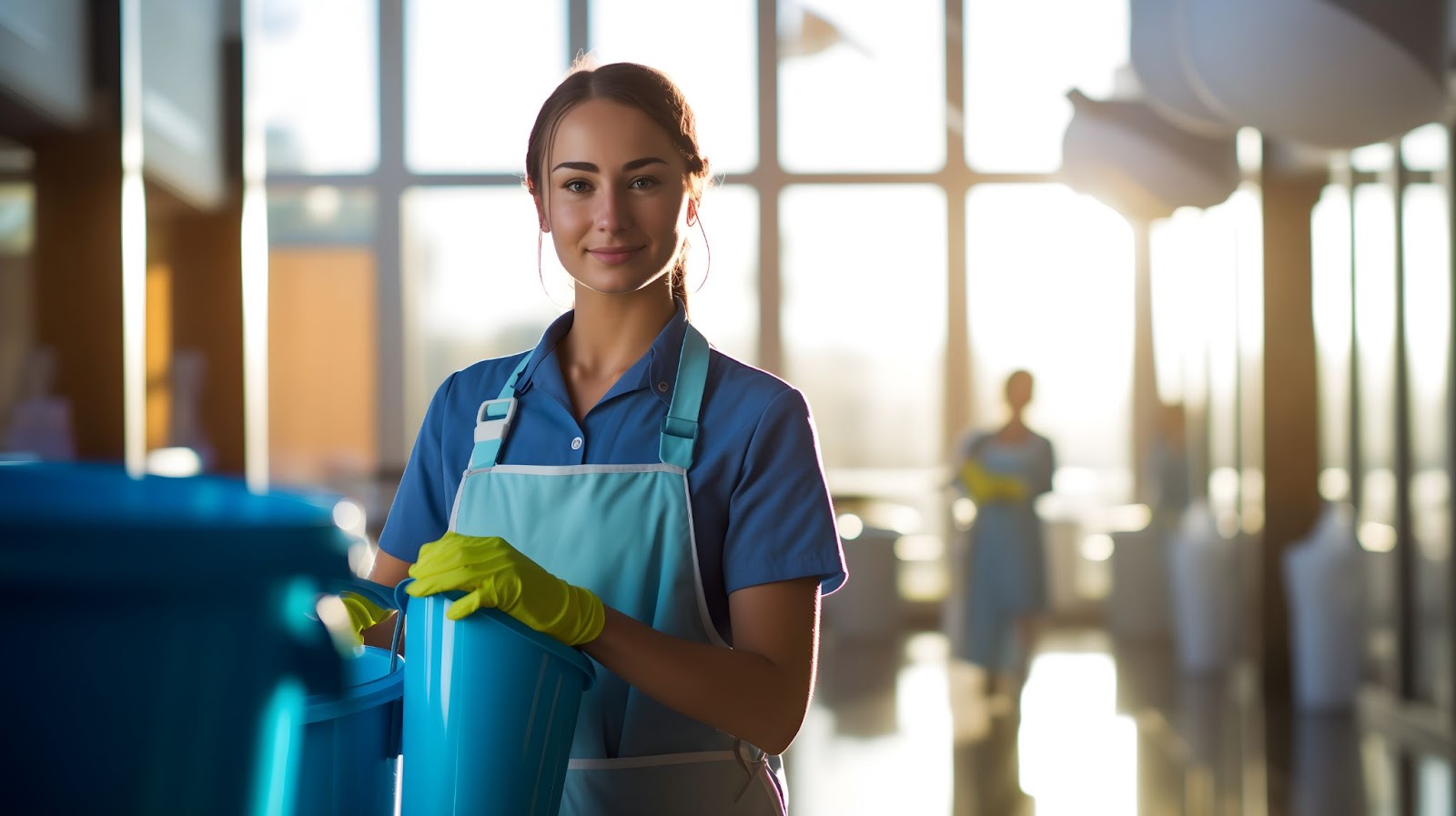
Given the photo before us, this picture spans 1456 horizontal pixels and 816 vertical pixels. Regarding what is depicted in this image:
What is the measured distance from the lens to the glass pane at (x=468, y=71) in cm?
670

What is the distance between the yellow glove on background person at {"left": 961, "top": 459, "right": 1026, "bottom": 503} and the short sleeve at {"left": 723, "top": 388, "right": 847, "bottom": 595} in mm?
3942

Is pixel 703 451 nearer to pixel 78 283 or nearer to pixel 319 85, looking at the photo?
pixel 78 283

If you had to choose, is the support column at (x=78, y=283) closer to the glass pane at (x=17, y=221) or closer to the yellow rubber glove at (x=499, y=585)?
the glass pane at (x=17, y=221)

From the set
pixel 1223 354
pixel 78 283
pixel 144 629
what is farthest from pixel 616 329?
pixel 1223 354

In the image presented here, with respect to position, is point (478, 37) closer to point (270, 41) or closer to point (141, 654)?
point (270, 41)

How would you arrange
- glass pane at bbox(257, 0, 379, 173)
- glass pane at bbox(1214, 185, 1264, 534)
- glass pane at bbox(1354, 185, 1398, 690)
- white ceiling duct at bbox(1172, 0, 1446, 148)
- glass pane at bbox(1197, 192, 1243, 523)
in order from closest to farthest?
white ceiling duct at bbox(1172, 0, 1446, 148) < glass pane at bbox(1354, 185, 1398, 690) < glass pane at bbox(1214, 185, 1264, 534) < glass pane at bbox(1197, 192, 1243, 523) < glass pane at bbox(257, 0, 379, 173)

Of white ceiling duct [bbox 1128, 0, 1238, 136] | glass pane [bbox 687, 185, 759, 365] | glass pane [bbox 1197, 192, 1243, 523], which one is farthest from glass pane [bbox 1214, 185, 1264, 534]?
glass pane [bbox 687, 185, 759, 365]

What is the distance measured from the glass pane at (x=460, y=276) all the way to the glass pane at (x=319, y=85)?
442 mm

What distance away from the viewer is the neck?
3.72ft

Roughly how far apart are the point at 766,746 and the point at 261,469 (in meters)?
6.32

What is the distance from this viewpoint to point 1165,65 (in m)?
2.92

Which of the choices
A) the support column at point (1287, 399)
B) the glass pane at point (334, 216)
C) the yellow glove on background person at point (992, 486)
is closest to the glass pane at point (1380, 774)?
the support column at point (1287, 399)

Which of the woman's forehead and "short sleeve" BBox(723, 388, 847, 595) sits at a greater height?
the woman's forehead

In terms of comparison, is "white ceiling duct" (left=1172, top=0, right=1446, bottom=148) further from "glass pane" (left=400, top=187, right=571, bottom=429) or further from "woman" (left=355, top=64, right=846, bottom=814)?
"glass pane" (left=400, top=187, right=571, bottom=429)
